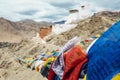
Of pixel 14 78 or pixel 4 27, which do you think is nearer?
pixel 14 78

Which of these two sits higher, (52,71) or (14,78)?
(52,71)

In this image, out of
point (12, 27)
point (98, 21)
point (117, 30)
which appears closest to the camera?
point (117, 30)

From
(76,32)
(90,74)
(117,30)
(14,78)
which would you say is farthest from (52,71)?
(76,32)

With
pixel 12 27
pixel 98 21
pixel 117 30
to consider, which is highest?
pixel 117 30

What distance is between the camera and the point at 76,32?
27.3 meters

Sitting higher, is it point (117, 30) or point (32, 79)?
point (117, 30)

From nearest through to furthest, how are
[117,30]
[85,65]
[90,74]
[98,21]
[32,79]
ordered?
[117,30]
[90,74]
[85,65]
[32,79]
[98,21]

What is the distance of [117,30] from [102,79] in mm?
364

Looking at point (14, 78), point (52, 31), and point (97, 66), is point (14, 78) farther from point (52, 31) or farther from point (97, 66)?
point (52, 31)

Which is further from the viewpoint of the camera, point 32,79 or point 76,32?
point 76,32

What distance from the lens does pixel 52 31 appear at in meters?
31.8

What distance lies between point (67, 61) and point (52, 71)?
0.33m

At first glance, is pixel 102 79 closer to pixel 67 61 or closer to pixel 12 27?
pixel 67 61

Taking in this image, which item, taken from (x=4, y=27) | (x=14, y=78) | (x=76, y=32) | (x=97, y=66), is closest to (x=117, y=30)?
(x=97, y=66)
